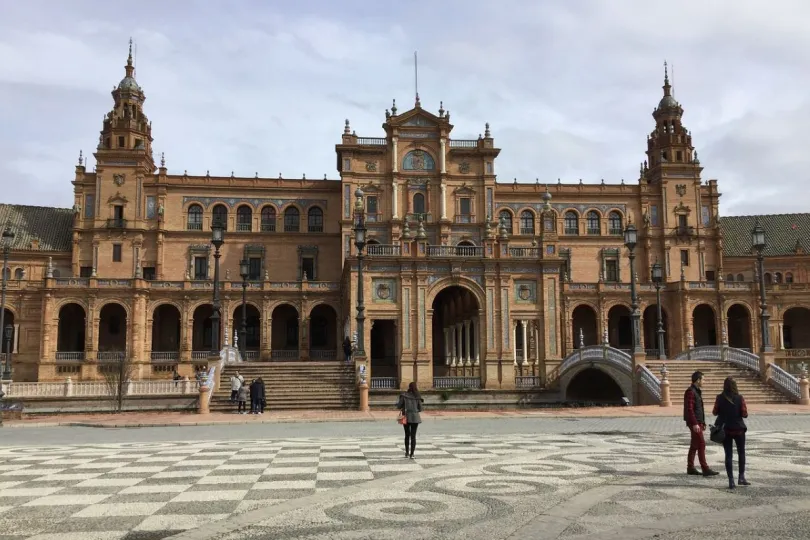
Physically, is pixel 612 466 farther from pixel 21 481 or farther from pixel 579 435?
pixel 21 481

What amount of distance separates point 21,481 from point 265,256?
49933 millimetres

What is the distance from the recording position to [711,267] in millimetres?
64062

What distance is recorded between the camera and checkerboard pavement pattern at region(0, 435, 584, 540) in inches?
329

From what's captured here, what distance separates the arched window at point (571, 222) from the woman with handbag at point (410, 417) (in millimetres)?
51684

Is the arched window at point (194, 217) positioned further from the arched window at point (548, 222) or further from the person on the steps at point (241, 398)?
the person on the steps at point (241, 398)

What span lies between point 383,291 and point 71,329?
2966cm

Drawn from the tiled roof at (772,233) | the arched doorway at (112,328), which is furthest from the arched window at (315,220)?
the tiled roof at (772,233)

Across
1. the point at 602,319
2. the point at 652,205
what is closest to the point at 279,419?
the point at 602,319

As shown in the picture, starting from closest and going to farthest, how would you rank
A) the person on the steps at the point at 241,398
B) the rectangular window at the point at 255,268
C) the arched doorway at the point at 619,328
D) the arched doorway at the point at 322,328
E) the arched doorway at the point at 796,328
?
the person on the steps at the point at 241,398 < the arched doorway at the point at 322,328 < the rectangular window at the point at 255,268 < the arched doorway at the point at 619,328 < the arched doorway at the point at 796,328

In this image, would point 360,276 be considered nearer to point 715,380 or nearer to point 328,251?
point 715,380

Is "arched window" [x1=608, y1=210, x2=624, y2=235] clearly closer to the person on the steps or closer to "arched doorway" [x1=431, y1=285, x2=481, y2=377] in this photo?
"arched doorway" [x1=431, y1=285, x2=481, y2=377]

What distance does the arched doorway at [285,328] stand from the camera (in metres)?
59.2

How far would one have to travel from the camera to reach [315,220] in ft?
204

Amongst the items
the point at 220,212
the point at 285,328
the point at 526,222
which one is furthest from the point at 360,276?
the point at 526,222
